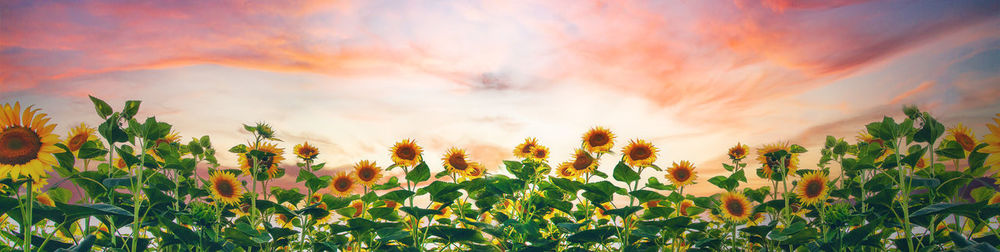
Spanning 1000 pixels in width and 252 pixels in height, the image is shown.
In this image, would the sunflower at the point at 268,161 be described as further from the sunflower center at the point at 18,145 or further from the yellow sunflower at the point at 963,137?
the yellow sunflower at the point at 963,137

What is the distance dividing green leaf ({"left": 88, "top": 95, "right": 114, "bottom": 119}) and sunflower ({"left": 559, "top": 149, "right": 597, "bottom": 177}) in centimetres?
262

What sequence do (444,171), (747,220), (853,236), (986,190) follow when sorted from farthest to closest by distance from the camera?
1. (747,220)
2. (444,171)
3. (986,190)
4. (853,236)

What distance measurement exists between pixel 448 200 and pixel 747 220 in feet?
7.75

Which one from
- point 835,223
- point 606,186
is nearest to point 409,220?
point 606,186

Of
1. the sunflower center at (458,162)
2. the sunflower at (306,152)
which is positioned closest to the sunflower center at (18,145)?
the sunflower at (306,152)

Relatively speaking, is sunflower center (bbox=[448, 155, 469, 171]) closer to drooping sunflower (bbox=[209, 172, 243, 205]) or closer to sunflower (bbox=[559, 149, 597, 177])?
sunflower (bbox=[559, 149, 597, 177])

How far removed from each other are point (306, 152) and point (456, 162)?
1.10 m

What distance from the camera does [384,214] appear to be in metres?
3.20

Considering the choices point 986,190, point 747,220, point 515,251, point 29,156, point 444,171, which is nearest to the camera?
→ point 29,156

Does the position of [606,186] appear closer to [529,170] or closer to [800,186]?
[529,170]

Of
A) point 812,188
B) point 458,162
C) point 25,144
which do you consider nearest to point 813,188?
point 812,188

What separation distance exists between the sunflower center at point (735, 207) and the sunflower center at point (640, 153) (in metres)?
0.87

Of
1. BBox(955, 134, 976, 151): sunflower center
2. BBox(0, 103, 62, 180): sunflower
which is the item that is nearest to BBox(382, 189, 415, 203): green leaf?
BBox(0, 103, 62, 180): sunflower

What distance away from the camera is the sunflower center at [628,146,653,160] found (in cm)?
351
